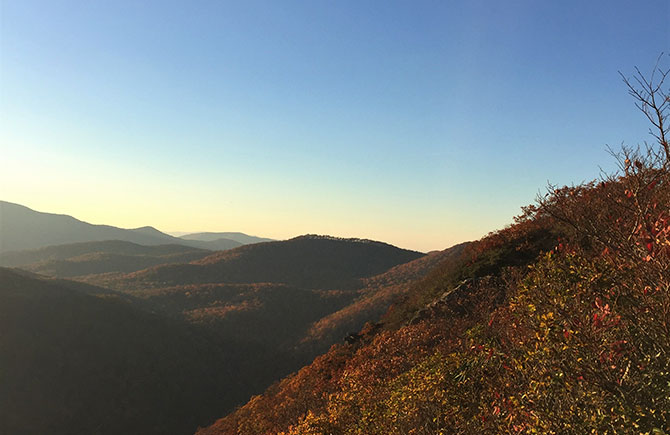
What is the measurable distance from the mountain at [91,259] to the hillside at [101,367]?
2990 inches

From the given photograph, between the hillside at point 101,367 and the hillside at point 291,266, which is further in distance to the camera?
the hillside at point 291,266

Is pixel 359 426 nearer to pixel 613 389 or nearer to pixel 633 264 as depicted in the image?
pixel 613 389

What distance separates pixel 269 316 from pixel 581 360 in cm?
7334

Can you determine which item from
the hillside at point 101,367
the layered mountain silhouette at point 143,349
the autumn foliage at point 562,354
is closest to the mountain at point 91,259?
the layered mountain silhouette at point 143,349

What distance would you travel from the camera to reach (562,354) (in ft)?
19.1

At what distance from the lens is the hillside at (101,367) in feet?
133

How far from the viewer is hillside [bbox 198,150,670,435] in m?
5.25

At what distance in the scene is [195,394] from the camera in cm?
4903

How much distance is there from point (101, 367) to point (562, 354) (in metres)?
56.7

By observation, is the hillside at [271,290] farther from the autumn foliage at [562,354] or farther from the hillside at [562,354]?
the autumn foliage at [562,354]

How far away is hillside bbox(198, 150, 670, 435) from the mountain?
142 meters

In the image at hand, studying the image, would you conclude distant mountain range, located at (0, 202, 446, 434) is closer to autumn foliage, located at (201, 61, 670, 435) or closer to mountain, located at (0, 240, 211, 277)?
autumn foliage, located at (201, 61, 670, 435)

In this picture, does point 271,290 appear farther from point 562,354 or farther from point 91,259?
point 91,259

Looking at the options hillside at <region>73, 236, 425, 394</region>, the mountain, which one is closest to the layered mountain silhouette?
hillside at <region>73, 236, 425, 394</region>
